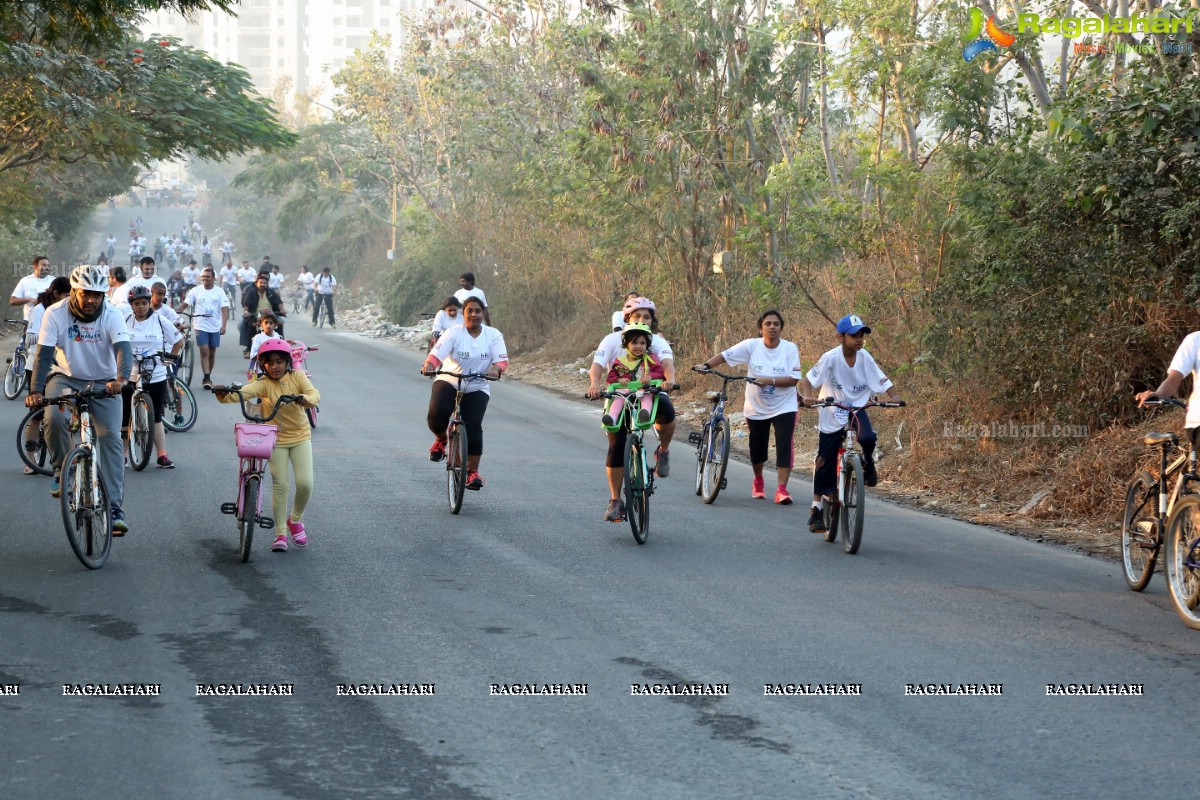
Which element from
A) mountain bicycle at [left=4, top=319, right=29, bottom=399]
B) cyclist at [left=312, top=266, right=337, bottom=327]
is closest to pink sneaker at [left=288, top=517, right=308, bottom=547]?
mountain bicycle at [left=4, top=319, right=29, bottom=399]

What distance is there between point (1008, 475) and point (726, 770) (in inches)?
351

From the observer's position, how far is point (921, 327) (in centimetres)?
1689

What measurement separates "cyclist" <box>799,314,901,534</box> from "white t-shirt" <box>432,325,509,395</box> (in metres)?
2.96

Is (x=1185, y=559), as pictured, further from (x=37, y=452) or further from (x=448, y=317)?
(x=448, y=317)

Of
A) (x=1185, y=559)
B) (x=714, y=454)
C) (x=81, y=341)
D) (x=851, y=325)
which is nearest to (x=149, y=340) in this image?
(x=81, y=341)

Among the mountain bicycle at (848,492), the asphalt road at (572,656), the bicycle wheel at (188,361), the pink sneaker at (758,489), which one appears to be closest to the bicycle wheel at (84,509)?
the asphalt road at (572,656)

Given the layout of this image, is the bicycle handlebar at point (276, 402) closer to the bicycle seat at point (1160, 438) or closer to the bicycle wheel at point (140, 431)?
the bicycle wheel at point (140, 431)

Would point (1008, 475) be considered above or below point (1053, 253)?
below

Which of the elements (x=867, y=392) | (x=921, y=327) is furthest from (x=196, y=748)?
(x=921, y=327)

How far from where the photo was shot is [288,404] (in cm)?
1022

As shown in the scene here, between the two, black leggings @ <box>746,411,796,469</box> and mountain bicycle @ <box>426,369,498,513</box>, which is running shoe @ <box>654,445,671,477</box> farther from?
mountain bicycle @ <box>426,369,498,513</box>

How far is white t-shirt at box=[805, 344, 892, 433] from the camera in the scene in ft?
36.7

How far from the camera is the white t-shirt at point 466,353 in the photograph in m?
12.6

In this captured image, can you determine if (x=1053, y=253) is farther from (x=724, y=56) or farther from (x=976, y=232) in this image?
(x=724, y=56)
